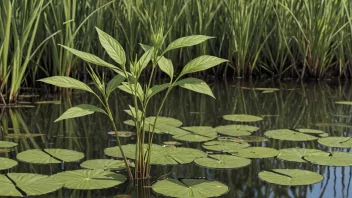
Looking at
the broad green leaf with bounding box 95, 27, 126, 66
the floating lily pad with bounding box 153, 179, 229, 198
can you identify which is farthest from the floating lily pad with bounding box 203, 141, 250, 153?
the broad green leaf with bounding box 95, 27, 126, 66

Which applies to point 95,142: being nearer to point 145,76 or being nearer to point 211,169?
point 211,169

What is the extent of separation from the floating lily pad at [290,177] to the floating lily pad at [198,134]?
0.48 meters

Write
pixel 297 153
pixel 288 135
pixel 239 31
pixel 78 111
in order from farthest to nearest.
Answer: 1. pixel 239 31
2. pixel 288 135
3. pixel 297 153
4. pixel 78 111

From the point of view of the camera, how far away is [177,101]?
345cm

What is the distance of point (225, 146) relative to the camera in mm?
2424

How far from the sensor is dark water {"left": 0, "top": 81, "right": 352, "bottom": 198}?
78.6 inches

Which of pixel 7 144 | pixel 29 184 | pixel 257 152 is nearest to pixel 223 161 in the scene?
pixel 257 152

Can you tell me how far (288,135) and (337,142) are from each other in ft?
0.71

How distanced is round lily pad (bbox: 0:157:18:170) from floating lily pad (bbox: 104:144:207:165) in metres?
0.34

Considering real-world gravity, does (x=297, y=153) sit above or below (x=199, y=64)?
below

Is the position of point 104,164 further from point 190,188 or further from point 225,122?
point 225,122

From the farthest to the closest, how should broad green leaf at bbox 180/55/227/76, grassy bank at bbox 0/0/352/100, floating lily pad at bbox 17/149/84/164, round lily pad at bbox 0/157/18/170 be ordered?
grassy bank at bbox 0/0/352/100
floating lily pad at bbox 17/149/84/164
round lily pad at bbox 0/157/18/170
broad green leaf at bbox 180/55/227/76

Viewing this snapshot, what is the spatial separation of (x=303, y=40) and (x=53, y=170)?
2568 millimetres

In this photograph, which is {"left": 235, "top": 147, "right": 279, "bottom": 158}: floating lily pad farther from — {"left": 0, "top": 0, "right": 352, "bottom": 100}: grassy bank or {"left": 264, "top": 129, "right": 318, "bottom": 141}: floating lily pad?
{"left": 0, "top": 0, "right": 352, "bottom": 100}: grassy bank
